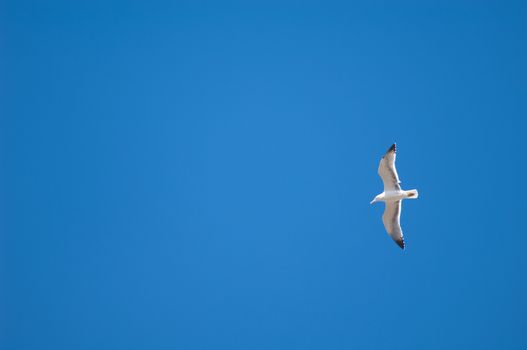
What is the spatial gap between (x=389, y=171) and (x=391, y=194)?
3.26ft

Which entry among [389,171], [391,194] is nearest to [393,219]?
[391,194]

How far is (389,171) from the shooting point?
75.4 feet

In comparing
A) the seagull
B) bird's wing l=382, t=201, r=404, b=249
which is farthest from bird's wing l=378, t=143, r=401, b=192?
bird's wing l=382, t=201, r=404, b=249

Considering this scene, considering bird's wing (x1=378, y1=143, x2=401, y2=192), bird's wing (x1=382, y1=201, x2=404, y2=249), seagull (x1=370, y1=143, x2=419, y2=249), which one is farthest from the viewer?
bird's wing (x1=382, y1=201, x2=404, y2=249)

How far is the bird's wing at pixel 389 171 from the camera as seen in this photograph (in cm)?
2265

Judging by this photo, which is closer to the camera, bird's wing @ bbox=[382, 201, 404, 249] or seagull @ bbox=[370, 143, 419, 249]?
seagull @ bbox=[370, 143, 419, 249]

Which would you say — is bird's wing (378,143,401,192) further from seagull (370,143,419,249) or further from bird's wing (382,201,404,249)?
bird's wing (382,201,404,249)

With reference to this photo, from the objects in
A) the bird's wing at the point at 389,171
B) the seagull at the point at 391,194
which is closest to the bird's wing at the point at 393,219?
the seagull at the point at 391,194

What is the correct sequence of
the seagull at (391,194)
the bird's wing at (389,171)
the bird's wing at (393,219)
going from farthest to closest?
the bird's wing at (393,219)
the seagull at (391,194)
the bird's wing at (389,171)

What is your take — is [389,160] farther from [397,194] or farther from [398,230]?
[398,230]

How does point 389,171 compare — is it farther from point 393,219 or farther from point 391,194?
point 393,219

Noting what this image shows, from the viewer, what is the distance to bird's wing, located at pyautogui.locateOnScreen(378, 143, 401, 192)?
74.3ft

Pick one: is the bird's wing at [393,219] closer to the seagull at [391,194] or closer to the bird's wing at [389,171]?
the seagull at [391,194]

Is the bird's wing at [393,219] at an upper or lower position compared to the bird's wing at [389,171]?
lower
